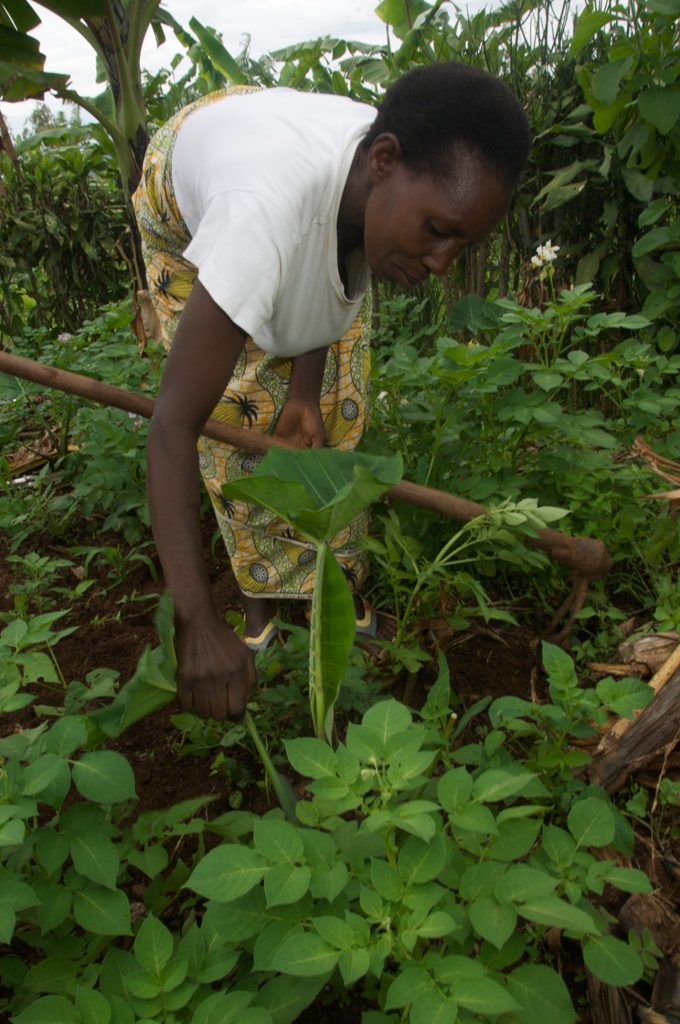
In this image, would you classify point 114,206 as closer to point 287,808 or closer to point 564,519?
point 564,519

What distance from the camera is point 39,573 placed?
7.89 ft

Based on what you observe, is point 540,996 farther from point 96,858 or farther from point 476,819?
point 96,858

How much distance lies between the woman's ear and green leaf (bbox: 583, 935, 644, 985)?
1299 millimetres

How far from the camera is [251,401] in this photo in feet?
6.91

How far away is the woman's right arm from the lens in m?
1.31

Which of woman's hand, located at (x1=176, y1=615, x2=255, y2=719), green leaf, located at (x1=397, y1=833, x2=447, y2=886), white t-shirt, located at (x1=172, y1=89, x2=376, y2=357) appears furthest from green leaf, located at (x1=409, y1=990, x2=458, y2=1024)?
white t-shirt, located at (x1=172, y1=89, x2=376, y2=357)

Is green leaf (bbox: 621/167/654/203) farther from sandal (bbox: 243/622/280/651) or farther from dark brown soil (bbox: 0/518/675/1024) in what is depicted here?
sandal (bbox: 243/622/280/651)

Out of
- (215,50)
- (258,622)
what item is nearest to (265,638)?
(258,622)

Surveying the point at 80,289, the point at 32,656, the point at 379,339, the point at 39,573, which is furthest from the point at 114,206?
the point at 32,656

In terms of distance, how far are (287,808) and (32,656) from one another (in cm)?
47

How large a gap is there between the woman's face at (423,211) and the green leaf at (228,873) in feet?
3.60

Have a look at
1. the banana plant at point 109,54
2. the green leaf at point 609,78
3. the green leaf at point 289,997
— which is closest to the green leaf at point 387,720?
the green leaf at point 289,997

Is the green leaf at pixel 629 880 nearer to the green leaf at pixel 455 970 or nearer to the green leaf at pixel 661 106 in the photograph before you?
the green leaf at pixel 455 970

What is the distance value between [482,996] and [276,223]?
1192mm
